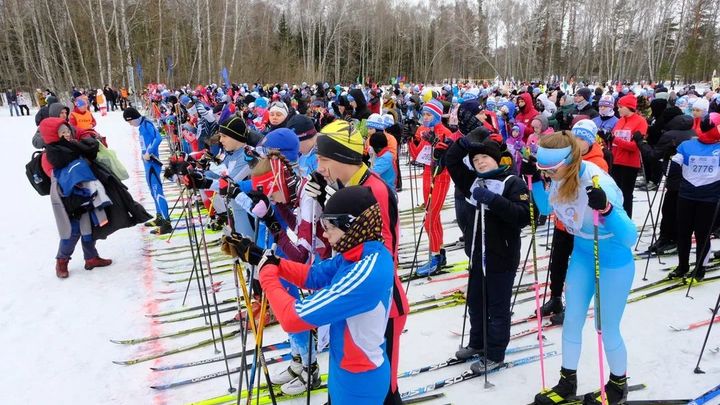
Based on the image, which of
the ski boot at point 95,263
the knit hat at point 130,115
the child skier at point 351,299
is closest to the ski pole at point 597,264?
the child skier at point 351,299

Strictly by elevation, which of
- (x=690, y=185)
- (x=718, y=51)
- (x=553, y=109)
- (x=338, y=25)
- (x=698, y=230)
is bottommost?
(x=698, y=230)

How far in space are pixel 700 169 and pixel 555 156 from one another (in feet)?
9.41

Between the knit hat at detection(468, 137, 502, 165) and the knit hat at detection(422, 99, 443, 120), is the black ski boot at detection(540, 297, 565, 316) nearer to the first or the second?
the knit hat at detection(468, 137, 502, 165)

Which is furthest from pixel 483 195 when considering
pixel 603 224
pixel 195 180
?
pixel 195 180

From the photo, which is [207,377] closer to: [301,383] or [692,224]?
[301,383]

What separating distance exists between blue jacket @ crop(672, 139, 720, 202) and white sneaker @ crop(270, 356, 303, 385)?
13.4ft

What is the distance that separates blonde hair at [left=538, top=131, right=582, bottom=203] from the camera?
2.56m

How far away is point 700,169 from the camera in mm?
4395

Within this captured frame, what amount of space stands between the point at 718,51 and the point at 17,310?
5425 cm

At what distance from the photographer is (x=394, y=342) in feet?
7.48

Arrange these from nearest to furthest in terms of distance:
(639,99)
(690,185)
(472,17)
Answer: (690,185) → (639,99) → (472,17)

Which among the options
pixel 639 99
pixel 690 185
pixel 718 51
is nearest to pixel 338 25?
pixel 718 51

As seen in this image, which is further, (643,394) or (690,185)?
(690,185)

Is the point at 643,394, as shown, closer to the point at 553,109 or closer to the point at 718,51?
the point at 553,109
